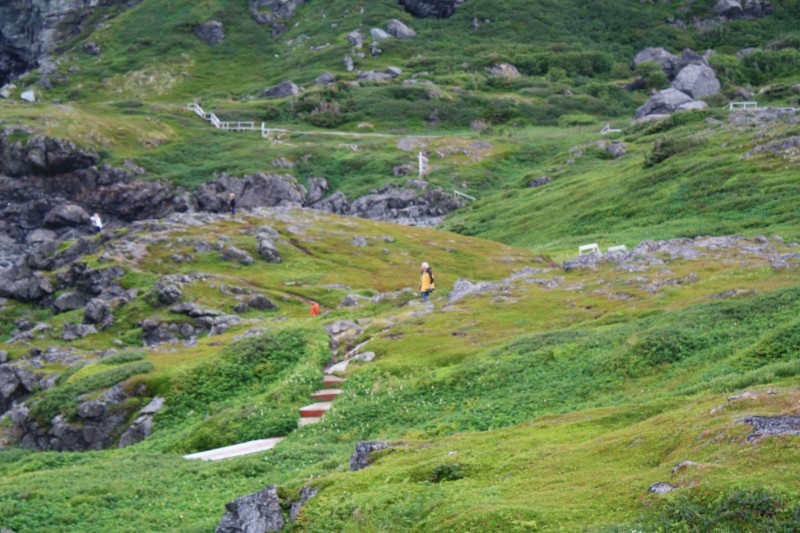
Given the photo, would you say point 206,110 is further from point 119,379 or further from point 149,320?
point 119,379

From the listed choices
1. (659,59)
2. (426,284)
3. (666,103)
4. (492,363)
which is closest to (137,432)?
(492,363)

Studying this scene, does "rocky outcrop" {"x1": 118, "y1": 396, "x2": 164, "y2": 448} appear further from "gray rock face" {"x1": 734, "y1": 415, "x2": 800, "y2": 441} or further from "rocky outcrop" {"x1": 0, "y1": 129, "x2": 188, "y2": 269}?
"rocky outcrop" {"x1": 0, "y1": 129, "x2": 188, "y2": 269}

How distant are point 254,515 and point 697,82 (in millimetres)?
147335

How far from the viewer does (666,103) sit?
138 meters

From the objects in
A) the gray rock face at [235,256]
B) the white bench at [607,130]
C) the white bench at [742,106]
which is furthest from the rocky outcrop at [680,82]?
the gray rock face at [235,256]

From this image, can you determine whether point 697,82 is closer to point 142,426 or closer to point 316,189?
point 316,189

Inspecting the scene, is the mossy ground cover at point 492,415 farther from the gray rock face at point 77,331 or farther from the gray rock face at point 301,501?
the gray rock face at point 77,331

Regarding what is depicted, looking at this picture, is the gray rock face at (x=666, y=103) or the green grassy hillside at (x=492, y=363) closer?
the green grassy hillside at (x=492, y=363)

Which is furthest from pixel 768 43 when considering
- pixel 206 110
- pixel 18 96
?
pixel 18 96

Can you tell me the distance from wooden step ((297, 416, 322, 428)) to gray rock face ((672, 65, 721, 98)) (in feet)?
433

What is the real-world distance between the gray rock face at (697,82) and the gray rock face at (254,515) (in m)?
143

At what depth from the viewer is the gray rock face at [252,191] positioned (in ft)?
388

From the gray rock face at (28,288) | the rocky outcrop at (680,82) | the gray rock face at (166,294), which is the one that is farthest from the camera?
the rocky outcrop at (680,82)

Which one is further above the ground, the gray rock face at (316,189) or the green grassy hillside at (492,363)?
the green grassy hillside at (492,363)
